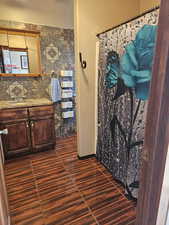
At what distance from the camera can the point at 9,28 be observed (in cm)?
239

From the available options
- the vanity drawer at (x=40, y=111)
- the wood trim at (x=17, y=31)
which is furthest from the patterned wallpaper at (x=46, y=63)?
the vanity drawer at (x=40, y=111)

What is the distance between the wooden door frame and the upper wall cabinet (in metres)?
2.49

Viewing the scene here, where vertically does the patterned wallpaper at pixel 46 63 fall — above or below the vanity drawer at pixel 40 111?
above

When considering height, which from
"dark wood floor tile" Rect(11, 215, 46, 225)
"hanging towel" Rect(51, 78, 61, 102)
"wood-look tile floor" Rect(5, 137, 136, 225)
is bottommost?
"dark wood floor tile" Rect(11, 215, 46, 225)

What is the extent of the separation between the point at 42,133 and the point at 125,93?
62.5 inches

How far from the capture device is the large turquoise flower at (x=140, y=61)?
122 cm

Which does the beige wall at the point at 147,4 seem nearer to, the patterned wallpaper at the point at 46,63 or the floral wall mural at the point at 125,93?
the floral wall mural at the point at 125,93

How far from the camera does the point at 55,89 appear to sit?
112 inches

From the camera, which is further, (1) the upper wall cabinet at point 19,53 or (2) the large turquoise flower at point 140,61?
(1) the upper wall cabinet at point 19,53

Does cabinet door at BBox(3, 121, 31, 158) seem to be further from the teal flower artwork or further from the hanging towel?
the teal flower artwork

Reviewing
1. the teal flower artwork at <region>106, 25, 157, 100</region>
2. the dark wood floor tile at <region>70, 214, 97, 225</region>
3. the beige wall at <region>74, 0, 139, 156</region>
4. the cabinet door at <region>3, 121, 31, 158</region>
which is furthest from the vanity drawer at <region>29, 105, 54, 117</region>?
the dark wood floor tile at <region>70, 214, 97, 225</region>

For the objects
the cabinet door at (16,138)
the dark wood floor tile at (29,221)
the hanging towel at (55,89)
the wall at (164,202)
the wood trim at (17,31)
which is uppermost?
the wood trim at (17,31)

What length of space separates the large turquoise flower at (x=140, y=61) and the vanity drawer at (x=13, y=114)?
63.3 inches

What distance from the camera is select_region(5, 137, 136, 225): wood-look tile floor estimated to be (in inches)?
56.3
